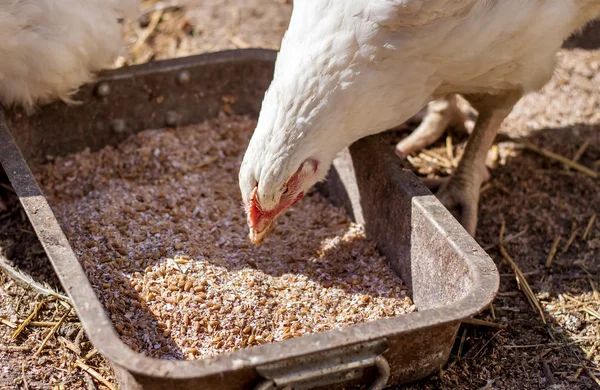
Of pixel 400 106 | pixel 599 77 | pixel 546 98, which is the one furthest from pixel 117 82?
pixel 599 77

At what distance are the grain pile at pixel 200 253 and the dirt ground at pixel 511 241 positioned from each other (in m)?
0.20

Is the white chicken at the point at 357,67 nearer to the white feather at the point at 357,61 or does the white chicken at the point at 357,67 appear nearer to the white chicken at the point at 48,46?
the white feather at the point at 357,61

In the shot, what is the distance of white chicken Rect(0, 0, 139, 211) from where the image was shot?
2418 millimetres

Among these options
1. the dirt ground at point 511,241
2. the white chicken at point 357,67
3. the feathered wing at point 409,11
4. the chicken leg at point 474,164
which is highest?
the feathered wing at point 409,11

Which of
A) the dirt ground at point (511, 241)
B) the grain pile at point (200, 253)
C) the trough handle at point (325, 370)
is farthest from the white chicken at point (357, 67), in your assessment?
the dirt ground at point (511, 241)

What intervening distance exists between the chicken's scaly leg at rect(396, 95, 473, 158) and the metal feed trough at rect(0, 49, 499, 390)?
1.77 ft

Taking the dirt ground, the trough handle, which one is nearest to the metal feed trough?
the trough handle

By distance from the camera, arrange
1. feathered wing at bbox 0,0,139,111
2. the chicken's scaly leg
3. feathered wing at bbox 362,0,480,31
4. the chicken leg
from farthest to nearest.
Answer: the chicken's scaly leg
the chicken leg
feathered wing at bbox 0,0,139,111
feathered wing at bbox 362,0,480,31

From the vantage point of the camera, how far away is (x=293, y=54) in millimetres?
2098

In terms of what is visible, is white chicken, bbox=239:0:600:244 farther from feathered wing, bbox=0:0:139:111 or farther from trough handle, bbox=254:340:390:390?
feathered wing, bbox=0:0:139:111

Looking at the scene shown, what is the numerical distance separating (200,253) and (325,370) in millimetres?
829

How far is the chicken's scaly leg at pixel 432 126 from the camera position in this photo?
3117 mm

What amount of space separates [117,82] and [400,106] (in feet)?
4.03

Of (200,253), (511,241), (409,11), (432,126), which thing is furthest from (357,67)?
(432,126)
